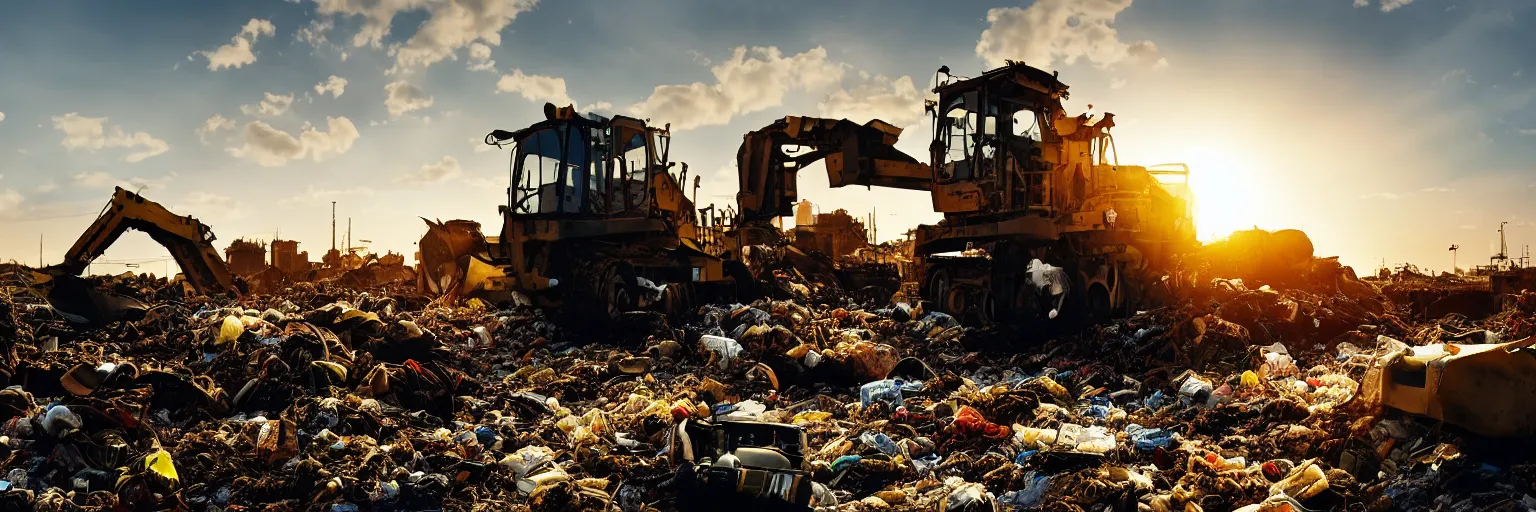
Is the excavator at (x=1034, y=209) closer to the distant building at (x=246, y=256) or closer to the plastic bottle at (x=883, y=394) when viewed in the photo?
the plastic bottle at (x=883, y=394)

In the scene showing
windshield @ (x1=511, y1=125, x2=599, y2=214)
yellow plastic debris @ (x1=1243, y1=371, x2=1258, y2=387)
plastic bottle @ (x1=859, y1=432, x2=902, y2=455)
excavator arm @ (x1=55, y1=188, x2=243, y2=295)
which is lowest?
plastic bottle @ (x1=859, y1=432, x2=902, y2=455)

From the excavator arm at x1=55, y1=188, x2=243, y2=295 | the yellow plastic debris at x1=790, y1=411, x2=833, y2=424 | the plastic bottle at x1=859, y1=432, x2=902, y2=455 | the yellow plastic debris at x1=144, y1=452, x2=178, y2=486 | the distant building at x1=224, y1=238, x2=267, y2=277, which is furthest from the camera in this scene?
the distant building at x1=224, y1=238, x2=267, y2=277

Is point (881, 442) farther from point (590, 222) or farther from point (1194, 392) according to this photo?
point (590, 222)

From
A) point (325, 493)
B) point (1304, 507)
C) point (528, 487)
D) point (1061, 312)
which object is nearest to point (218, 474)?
point (325, 493)

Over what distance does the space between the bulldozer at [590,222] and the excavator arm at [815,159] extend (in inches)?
74.2

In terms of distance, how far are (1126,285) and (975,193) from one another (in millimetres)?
2058

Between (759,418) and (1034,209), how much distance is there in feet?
18.8

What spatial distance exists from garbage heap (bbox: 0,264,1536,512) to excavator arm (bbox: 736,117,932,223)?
3681 mm

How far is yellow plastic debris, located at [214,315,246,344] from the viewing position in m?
7.58

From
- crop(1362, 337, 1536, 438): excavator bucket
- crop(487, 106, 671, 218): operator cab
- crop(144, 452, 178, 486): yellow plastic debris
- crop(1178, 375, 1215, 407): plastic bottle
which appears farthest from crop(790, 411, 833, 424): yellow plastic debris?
crop(487, 106, 671, 218): operator cab

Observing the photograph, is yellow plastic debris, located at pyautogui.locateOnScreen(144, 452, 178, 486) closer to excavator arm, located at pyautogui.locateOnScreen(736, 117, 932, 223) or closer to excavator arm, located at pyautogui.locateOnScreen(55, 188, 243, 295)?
excavator arm, located at pyautogui.locateOnScreen(55, 188, 243, 295)

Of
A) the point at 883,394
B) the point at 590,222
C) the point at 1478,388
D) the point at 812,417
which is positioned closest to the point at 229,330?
the point at 590,222

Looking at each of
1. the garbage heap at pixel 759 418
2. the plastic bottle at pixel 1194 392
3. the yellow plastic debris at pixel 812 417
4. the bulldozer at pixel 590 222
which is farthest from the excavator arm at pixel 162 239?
the plastic bottle at pixel 1194 392

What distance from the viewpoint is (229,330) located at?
7.65 metres
